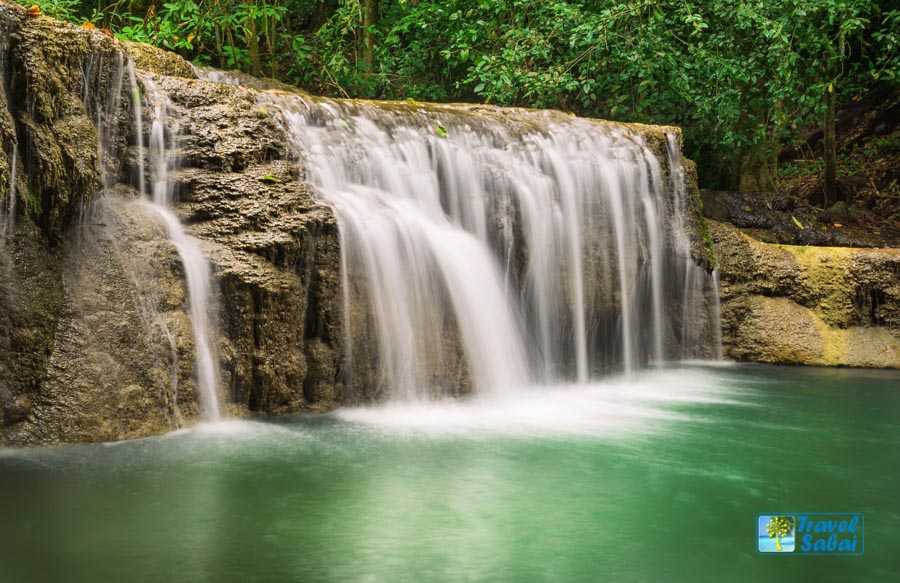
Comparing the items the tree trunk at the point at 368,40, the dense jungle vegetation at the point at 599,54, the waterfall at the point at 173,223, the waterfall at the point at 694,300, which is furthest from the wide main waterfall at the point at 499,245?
the tree trunk at the point at 368,40

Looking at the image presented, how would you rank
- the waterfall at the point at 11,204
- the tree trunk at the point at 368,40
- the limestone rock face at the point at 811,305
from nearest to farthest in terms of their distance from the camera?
the waterfall at the point at 11,204
the limestone rock face at the point at 811,305
the tree trunk at the point at 368,40

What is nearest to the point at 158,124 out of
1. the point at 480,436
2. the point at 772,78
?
the point at 480,436

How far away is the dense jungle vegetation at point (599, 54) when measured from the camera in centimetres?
1291

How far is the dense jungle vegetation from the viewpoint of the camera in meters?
12.9

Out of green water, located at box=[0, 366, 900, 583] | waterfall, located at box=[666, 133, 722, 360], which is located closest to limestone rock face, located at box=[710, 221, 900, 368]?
waterfall, located at box=[666, 133, 722, 360]

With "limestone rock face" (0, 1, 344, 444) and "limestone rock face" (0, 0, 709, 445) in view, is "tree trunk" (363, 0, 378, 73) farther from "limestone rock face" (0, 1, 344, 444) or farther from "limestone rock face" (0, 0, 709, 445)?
"limestone rock face" (0, 0, 709, 445)

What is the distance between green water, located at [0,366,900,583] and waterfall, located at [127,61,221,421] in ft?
1.27

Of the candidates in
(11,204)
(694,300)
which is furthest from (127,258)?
(694,300)

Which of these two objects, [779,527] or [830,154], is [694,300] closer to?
[830,154]

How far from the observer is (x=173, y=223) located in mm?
6801

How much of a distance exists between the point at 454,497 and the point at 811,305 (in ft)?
23.1

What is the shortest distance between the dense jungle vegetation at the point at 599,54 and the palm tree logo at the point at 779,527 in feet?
28.0

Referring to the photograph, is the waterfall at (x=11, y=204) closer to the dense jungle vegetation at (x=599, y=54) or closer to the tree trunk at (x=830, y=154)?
the dense jungle vegetation at (x=599, y=54)

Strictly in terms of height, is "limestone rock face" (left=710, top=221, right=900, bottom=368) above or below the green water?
above
